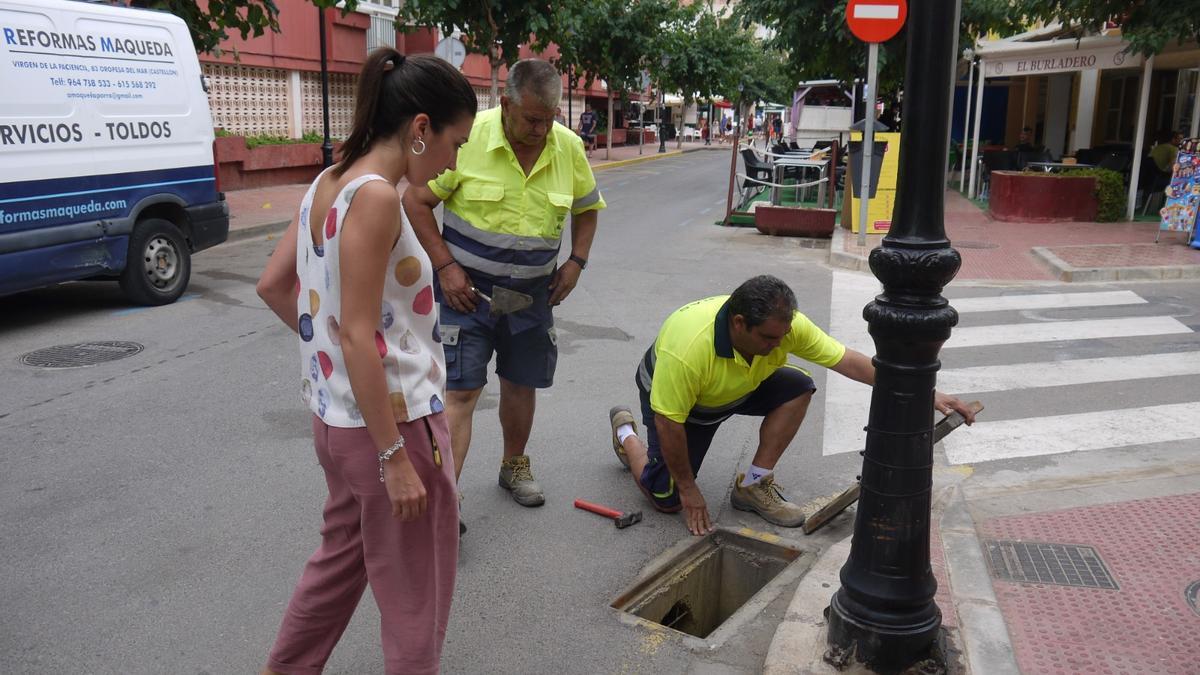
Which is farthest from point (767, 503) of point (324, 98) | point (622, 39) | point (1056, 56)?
point (622, 39)

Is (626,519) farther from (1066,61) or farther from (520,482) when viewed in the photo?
(1066,61)

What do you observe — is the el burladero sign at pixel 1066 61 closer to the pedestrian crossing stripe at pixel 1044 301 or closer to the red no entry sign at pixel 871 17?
the red no entry sign at pixel 871 17

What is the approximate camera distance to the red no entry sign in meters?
10.8

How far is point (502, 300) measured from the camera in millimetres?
3951

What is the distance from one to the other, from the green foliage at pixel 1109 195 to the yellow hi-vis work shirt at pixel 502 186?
12551 millimetres

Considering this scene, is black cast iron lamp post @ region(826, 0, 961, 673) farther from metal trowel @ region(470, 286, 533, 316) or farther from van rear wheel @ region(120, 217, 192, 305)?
van rear wheel @ region(120, 217, 192, 305)

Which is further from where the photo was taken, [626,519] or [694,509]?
[626,519]

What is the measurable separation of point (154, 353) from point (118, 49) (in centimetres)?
278

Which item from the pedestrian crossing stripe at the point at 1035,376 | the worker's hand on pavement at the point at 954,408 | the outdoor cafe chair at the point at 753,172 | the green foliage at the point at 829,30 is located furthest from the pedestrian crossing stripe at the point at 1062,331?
the green foliage at the point at 829,30

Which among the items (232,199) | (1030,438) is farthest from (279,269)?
(232,199)

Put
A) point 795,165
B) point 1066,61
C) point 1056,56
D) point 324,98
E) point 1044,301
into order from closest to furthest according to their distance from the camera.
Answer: point 1044,301 < point 1066,61 < point 1056,56 < point 795,165 < point 324,98

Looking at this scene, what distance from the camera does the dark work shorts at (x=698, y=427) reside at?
4.41 metres

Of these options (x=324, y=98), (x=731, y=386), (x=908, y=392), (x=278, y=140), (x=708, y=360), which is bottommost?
(x=731, y=386)

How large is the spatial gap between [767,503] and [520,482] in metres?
1.11
